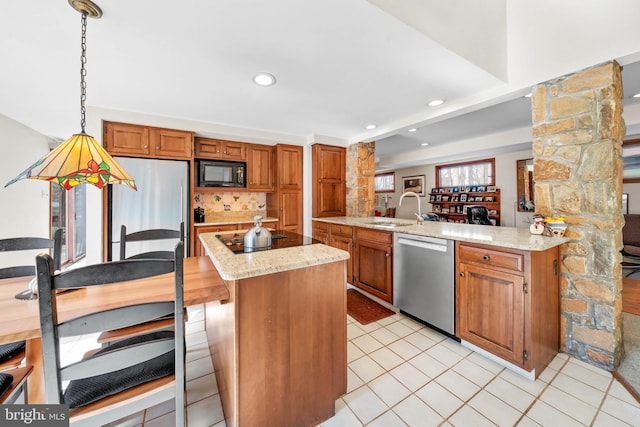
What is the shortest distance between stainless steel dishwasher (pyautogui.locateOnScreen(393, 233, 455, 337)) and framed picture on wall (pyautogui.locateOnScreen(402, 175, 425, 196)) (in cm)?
576

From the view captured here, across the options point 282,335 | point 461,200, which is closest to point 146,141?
point 282,335

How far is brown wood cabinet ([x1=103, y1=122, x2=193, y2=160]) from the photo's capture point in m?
2.86

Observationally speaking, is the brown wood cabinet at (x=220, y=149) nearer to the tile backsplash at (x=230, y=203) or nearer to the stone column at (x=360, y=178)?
the tile backsplash at (x=230, y=203)

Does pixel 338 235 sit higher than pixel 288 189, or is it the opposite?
pixel 288 189

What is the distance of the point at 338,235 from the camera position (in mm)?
3527

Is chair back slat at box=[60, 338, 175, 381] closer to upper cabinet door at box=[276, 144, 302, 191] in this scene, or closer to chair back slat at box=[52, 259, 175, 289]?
chair back slat at box=[52, 259, 175, 289]

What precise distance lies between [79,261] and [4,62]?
423 centimetres

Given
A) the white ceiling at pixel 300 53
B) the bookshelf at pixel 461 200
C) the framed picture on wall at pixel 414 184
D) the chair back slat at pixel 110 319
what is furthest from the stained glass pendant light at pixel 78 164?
the framed picture on wall at pixel 414 184

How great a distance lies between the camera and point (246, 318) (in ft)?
3.71

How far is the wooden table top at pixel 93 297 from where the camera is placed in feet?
2.98

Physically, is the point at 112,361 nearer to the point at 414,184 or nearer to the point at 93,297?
the point at 93,297

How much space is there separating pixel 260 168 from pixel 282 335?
3.15 m

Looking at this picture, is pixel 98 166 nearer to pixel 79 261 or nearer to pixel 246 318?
pixel 246 318

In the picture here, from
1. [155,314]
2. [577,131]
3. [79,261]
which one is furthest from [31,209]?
[577,131]
